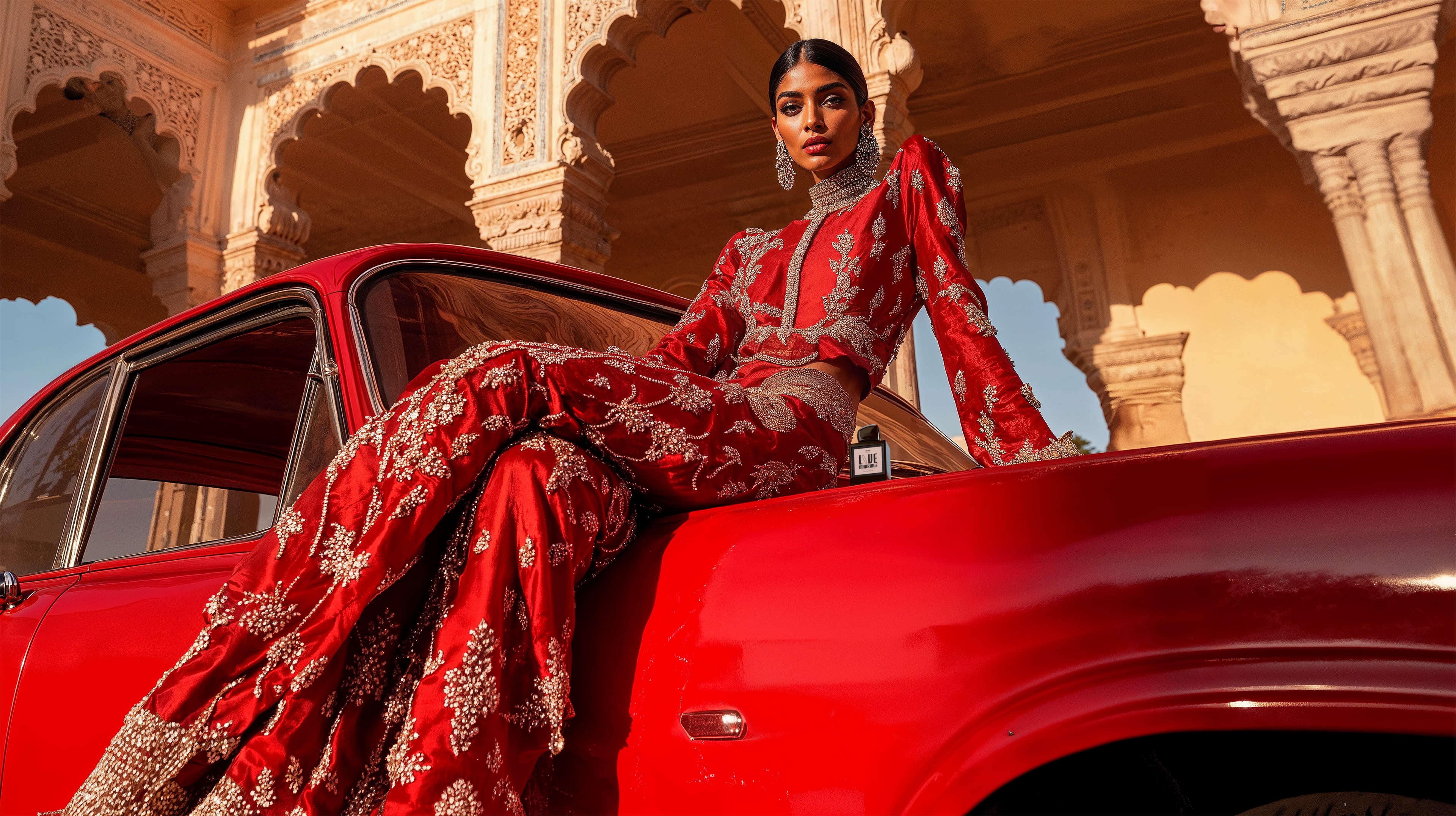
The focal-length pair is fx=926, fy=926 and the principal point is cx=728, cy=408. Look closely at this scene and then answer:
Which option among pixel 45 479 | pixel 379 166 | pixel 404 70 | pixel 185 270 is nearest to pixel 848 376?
pixel 45 479

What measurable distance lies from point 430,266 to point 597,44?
5.14 meters

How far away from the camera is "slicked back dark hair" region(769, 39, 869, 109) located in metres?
1.51

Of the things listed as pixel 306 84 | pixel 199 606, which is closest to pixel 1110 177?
pixel 306 84

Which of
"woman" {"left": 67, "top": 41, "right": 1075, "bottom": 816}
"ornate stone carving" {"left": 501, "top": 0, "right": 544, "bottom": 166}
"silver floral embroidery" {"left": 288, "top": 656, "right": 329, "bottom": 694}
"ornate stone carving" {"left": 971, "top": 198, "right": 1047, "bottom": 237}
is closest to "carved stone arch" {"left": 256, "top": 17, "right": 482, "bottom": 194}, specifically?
"ornate stone carving" {"left": 501, "top": 0, "right": 544, "bottom": 166}

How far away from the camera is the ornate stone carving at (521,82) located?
613 cm

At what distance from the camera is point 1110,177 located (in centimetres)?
868

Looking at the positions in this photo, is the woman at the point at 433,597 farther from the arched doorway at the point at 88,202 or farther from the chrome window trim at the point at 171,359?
the arched doorway at the point at 88,202

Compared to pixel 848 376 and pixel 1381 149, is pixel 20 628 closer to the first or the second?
pixel 848 376

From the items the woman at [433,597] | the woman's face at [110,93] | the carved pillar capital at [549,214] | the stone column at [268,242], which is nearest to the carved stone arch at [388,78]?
the stone column at [268,242]

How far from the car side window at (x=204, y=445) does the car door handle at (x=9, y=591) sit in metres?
0.12

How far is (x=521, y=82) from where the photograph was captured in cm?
633

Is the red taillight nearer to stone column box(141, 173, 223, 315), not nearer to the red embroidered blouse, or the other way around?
the red embroidered blouse

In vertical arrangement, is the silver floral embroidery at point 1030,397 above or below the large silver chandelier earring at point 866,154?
below

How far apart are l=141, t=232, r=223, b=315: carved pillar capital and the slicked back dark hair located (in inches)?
260
